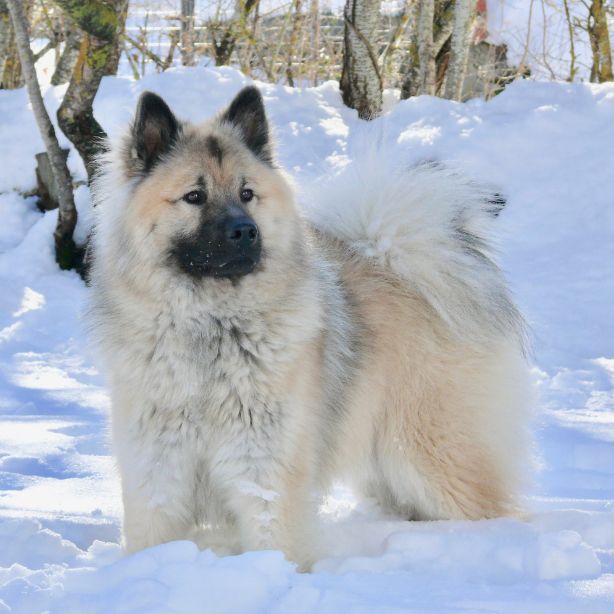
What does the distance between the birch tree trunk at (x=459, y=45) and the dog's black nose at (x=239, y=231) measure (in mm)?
6899

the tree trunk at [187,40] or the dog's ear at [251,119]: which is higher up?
the tree trunk at [187,40]

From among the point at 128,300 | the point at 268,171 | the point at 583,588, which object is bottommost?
the point at 583,588

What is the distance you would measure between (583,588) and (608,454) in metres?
1.91

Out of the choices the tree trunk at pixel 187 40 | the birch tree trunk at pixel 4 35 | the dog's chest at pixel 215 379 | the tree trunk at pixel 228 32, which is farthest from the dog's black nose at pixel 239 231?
the tree trunk at pixel 187 40

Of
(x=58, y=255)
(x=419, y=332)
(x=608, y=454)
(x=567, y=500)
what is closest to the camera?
(x=419, y=332)

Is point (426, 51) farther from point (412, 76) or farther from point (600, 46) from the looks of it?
point (600, 46)

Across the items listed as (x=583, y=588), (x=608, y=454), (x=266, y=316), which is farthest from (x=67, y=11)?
(x=583, y=588)

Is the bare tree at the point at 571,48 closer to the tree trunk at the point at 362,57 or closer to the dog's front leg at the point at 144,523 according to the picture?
the tree trunk at the point at 362,57

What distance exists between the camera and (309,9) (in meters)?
11.8

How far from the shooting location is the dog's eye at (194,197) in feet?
9.26

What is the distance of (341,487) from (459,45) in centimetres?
639

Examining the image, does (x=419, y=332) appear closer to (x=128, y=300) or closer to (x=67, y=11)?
(x=128, y=300)

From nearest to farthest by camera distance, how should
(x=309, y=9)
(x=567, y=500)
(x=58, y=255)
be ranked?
(x=567, y=500) → (x=58, y=255) → (x=309, y=9)

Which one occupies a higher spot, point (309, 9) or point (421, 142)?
point (309, 9)
